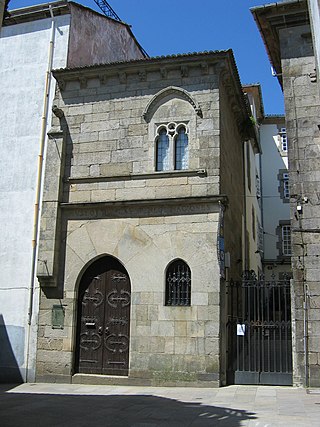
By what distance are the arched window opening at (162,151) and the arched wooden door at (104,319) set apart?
254 cm

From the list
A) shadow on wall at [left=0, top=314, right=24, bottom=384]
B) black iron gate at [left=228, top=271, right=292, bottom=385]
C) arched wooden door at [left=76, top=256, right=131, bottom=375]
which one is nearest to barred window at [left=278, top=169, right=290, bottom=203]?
black iron gate at [left=228, top=271, right=292, bottom=385]

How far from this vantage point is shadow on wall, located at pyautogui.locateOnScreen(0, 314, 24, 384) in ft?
40.2

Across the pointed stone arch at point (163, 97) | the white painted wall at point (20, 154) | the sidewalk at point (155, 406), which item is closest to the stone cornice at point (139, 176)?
the white painted wall at point (20, 154)

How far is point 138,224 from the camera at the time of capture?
39.6ft

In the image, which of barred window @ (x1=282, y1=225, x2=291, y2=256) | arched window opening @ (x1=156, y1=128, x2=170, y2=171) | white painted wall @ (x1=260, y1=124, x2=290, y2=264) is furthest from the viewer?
white painted wall @ (x1=260, y1=124, x2=290, y2=264)

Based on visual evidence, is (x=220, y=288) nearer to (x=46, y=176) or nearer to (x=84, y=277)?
(x=84, y=277)

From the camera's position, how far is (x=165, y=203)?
11852 millimetres

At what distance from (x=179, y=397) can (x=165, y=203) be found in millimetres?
4315

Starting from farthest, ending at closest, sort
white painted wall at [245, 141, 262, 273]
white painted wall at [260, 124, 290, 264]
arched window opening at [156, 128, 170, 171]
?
white painted wall at [260, 124, 290, 264] → white painted wall at [245, 141, 262, 273] → arched window opening at [156, 128, 170, 171]

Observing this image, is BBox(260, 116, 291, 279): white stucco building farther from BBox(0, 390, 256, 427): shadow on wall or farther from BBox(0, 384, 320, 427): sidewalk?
BBox(0, 390, 256, 427): shadow on wall

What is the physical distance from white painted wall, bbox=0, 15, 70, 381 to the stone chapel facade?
1.87ft

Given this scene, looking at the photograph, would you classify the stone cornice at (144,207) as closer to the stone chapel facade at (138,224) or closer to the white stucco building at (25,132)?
the stone chapel facade at (138,224)

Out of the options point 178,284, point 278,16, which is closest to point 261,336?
point 178,284

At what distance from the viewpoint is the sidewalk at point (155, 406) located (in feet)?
24.1
